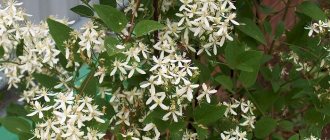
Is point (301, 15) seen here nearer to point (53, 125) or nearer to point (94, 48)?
point (94, 48)

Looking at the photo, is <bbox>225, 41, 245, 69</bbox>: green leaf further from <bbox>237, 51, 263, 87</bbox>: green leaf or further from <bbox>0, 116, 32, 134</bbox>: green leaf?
<bbox>0, 116, 32, 134</bbox>: green leaf

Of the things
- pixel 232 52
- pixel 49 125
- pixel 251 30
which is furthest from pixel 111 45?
pixel 251 30

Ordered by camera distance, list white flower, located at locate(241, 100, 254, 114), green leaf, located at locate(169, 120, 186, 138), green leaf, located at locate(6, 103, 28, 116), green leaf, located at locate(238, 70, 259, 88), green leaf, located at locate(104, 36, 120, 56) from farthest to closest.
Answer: green leaf, located at locate(6, 103, 28, 116)
white flower, located at locate(241, 100, 254, 114)
green leaf, located at locate(238, 70, 259, 88)
green leaf, located at locate(169, 120, 186, 138)
green leaf, located at locate(104, 36, 120, 56)

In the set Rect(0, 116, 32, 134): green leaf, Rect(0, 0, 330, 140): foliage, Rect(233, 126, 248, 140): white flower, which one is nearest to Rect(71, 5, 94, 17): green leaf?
Rect(0, 0, 330, 140): foliage

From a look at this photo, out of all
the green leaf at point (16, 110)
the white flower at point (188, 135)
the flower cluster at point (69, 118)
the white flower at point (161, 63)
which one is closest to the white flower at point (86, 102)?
the flower cluster at point (69, 118)

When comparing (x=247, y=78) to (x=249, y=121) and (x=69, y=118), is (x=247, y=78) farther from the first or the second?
(x=69, y=118)

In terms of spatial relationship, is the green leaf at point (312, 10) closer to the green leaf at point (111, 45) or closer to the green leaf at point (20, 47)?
the green leaf at point (111, 45)
